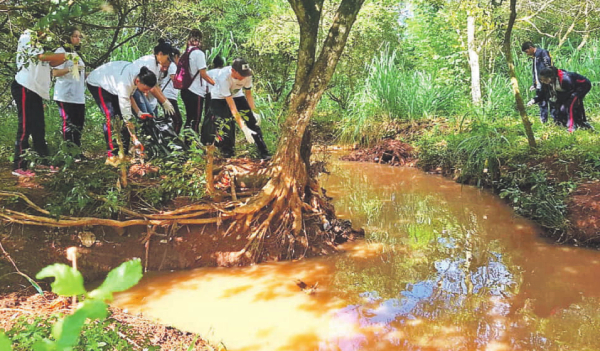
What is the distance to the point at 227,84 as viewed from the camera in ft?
13.7

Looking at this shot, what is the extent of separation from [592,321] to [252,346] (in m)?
2.21

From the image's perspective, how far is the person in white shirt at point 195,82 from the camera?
4.53 metres

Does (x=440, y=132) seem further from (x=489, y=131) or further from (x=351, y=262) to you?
(x=351, y=262)

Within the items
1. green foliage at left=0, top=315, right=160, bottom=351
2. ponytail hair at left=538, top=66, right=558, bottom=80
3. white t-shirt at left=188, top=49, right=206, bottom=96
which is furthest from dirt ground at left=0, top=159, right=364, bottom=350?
ponytail hair at left=538, top=66, right=558, bottom=80

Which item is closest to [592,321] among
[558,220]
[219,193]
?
[558,220]

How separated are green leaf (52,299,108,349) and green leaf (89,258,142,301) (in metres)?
0.02

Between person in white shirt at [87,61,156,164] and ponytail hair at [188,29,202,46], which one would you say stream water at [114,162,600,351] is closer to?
person in white shirt at [87,61,156,164]

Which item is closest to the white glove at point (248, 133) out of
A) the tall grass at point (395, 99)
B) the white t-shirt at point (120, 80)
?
the white t-shirt at point (120, 80)

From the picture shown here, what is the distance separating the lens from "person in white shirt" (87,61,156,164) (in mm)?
3857

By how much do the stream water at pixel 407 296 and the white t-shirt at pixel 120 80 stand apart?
1.61m

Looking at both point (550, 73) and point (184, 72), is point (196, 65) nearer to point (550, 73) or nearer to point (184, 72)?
point (184, 72)

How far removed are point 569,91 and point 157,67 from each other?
6.00 meters

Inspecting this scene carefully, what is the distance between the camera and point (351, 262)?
12.5 ft

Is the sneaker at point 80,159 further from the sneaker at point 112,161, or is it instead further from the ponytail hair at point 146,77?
the ponytail hair at point 146,77
